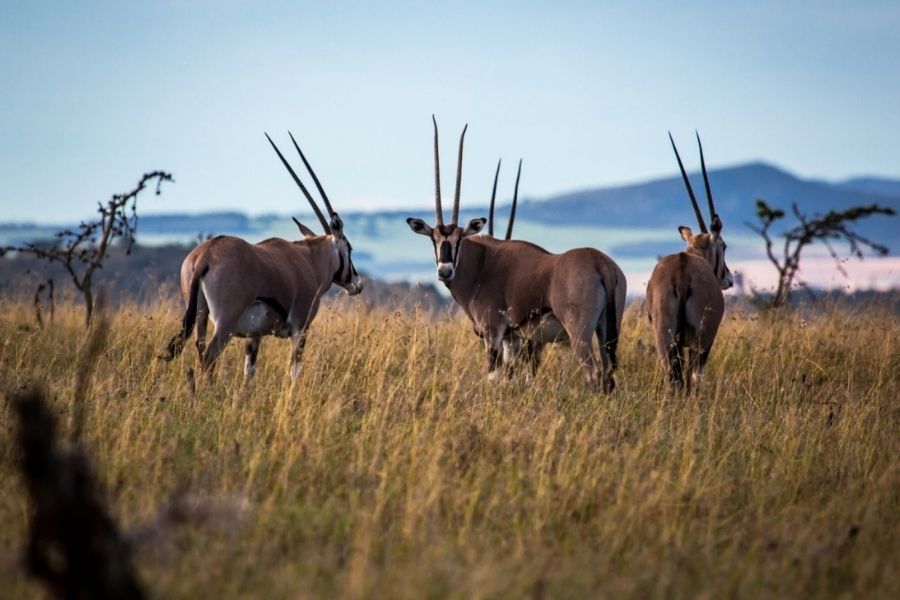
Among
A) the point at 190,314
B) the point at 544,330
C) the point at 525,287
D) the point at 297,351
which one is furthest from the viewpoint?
the point at 525,287

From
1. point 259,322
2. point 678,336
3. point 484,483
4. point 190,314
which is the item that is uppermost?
point 190,314

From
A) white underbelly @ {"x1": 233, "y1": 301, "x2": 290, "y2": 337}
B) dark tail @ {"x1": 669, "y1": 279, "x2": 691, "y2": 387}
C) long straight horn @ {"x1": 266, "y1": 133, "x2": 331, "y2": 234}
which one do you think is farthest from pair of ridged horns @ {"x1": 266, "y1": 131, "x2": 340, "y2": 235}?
dark tail @ {"x1": 669, "y1": 279, "x2": 691, "y2": 387}

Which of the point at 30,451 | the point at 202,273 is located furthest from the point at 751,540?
the point at 202,273

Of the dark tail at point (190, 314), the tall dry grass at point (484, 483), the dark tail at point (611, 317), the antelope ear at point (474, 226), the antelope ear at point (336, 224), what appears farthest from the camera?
the antelope ear at point (336, 224)

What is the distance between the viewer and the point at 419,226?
11852mm

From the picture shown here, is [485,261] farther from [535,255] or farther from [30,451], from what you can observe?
[30,451]

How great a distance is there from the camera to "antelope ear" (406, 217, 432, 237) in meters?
11.8

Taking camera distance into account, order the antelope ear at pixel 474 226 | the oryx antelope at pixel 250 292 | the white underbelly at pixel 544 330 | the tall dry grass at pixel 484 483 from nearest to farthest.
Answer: the tall dry grass at pixel 484 483 < the oryx antelope at pixel 250 292 < the white underbelly at pixel 544 330 < the antelope ear at pixel 474 226

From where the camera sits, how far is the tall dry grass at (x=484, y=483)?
15.8ft

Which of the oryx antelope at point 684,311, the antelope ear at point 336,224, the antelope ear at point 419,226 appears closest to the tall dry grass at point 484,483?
the oryx antelope at point 684,311

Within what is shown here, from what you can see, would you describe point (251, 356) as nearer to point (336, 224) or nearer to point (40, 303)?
point (336, 224)

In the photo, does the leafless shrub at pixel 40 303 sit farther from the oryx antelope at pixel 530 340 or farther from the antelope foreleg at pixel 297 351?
the oryx antelope at pixel 530 340

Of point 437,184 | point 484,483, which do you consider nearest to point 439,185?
point 437,184

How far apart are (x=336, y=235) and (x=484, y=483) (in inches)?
257
